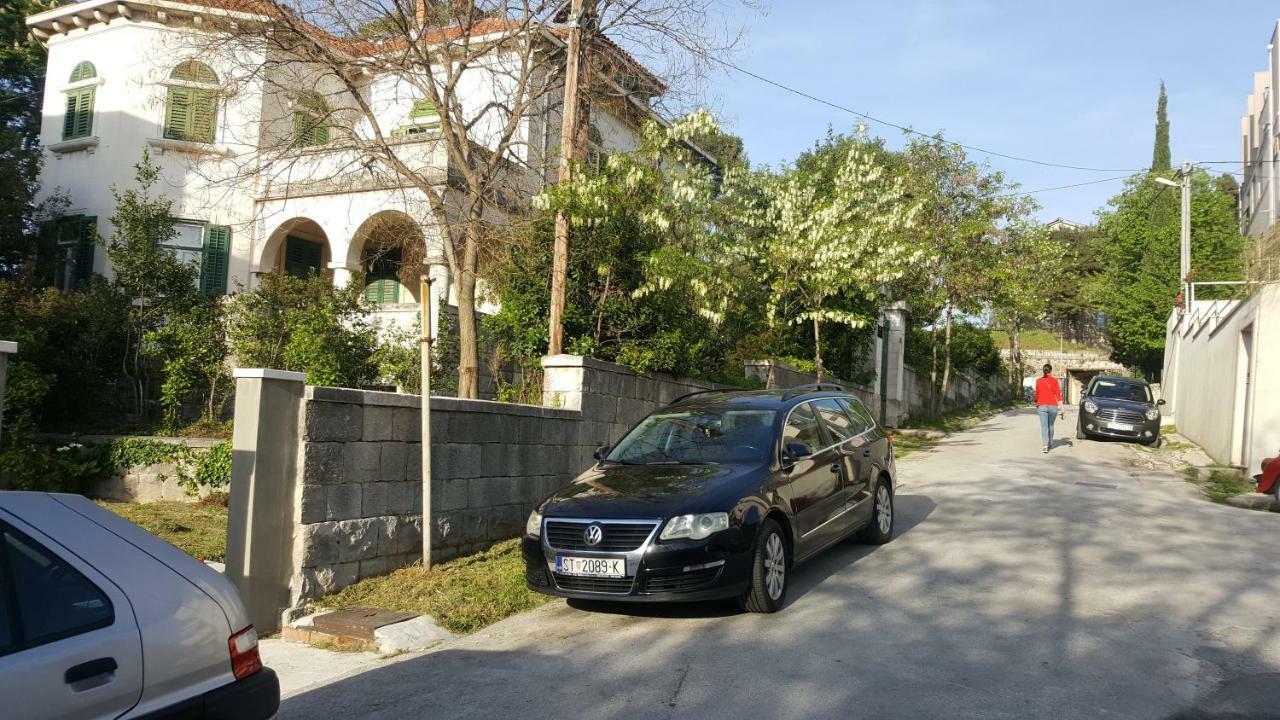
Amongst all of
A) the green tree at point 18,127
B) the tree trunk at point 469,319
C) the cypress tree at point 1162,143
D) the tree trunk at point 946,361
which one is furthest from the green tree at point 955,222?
the cypress tree at point 1162,143

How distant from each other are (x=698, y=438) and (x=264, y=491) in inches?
137

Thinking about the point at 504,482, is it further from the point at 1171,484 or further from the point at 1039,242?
the point at 1039,242

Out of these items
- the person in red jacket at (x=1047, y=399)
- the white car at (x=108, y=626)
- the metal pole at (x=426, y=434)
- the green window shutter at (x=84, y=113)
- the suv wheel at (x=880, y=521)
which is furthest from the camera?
the green window shutter at (x=84, y=113)

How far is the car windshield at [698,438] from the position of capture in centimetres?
750

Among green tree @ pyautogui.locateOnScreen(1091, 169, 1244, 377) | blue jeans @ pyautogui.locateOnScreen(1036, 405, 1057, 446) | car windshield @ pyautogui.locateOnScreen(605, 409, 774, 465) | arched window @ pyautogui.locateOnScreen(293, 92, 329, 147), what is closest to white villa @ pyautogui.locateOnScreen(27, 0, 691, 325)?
arched window @ pyautogui.locateOnScreen(293, 92, 329, 147)

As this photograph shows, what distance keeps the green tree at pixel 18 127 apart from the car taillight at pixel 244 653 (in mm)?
18552

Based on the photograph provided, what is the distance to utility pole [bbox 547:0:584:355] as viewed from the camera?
37.2 feet

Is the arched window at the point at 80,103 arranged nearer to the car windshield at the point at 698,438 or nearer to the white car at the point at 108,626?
the car windshield at the point at 698,438

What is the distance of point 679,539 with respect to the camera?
625cm

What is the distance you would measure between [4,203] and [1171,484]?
22.1 m

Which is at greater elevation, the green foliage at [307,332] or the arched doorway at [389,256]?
the arched doorway at [389,256]

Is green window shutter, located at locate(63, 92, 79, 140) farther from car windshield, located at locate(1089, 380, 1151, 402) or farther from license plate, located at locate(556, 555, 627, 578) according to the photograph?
car windshield, located at locate(1089, 380, 1151, 402)

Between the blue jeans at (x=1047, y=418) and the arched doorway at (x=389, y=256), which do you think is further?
the blue jeans at (x=1047, y=418)

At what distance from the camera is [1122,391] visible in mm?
22328
